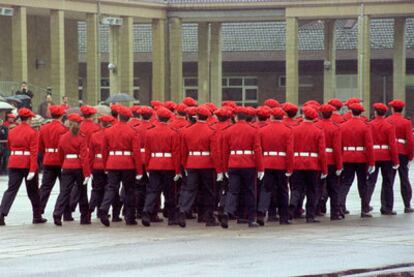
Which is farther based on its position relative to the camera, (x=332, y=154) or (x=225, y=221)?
(x=332, y=154)

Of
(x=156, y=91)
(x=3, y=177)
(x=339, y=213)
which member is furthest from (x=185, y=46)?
A: (x=339, y=213)

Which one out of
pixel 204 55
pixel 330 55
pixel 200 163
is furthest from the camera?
pixel 204 55

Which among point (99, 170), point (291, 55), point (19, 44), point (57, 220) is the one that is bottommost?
point (57, 220)

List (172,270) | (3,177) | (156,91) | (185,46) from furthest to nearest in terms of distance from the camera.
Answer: (185,46)
(156,91)
(3,177)
(172,270)

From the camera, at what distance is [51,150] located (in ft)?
74.4

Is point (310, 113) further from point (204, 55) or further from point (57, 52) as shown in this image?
point (204, 55)

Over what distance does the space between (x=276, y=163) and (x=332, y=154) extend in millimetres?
1489

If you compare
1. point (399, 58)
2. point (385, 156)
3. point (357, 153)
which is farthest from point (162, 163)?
point (399, 58)

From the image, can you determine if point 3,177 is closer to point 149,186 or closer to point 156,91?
point 149,186

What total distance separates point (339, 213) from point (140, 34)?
50.2 meters

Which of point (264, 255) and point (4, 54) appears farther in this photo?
point (4, 54)

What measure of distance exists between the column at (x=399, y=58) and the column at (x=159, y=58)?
35.4 feet

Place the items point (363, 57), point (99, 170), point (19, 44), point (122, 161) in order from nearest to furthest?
point (122, 161)
point (99, 170)
point (19, 44)
point (363, 57)

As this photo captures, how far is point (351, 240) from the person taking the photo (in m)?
19.1
